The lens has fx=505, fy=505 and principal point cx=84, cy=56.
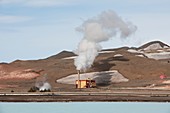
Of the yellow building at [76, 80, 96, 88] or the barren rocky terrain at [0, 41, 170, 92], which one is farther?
the barren rocky terrain at [0, 41, 170, 92]

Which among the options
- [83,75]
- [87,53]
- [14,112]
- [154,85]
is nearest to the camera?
[14,112]

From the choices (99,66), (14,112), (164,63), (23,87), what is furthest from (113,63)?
(14,112)

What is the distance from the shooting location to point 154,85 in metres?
108

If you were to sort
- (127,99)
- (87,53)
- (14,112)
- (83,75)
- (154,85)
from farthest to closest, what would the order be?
1. (83,75)
2. (87,53)
3. (154,85)
4. (127,99)
5. (14,112)

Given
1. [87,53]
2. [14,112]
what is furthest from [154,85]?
[14,112]

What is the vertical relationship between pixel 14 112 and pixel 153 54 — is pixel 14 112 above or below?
below

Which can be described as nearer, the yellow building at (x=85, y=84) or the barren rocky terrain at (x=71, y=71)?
the yellow building at (x=85, y=84)

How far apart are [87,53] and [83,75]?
10437 mm

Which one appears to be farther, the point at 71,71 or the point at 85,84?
the point at 71,71

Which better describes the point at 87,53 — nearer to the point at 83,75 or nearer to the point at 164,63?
the point at 83,75

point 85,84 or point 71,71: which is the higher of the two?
point 71,71

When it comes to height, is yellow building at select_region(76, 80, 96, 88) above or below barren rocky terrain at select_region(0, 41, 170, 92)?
below

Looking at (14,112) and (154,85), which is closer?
(14,112)

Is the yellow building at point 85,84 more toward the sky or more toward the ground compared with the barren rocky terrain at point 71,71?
more toward the ground
